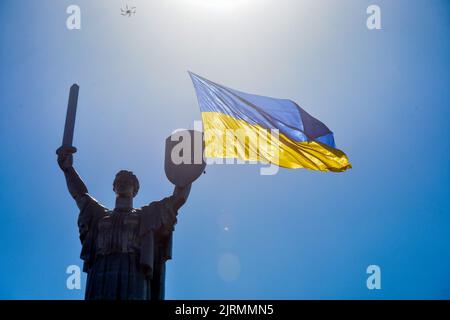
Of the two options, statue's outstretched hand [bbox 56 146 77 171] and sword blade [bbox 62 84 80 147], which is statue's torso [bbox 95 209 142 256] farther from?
sword blade [bbox 62 84 80 147]

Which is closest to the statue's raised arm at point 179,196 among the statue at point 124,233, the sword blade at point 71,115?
the statue at point 124,233

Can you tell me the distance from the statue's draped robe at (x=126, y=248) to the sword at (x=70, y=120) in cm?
139

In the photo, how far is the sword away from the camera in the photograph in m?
15.7

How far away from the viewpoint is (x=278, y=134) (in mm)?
20844

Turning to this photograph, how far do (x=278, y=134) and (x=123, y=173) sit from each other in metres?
6.41

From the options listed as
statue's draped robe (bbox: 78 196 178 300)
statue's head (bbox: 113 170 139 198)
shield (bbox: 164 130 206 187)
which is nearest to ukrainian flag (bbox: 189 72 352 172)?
shield (bbox: 164 130 206 187)

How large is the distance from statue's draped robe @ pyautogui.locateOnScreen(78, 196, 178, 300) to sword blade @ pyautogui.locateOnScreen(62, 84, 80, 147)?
5.07 feet

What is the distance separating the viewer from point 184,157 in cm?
1606

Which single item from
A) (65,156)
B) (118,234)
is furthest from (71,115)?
(118,234)
